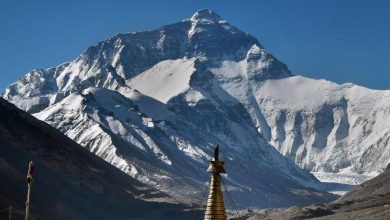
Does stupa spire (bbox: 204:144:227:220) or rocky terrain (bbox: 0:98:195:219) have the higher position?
rocky terrain (bbox: 0:98:195:219)

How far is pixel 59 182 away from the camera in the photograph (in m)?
164

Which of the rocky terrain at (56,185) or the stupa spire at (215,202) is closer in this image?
the stupa spire at (215,202)

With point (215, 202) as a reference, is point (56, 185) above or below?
above

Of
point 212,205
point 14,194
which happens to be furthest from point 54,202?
point 212,205

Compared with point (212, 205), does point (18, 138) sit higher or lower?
higher

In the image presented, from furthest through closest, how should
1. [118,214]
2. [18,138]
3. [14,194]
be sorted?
1. [18,138]
2. [118,214]
3. [14,194]

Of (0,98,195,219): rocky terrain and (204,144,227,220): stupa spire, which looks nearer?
(204,144,227,220): stupa spire

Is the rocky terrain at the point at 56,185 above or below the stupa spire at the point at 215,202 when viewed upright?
above

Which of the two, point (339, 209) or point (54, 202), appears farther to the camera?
point (339, 209)

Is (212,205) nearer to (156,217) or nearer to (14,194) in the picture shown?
(14,194)

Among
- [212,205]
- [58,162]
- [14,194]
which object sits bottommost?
[212,205]

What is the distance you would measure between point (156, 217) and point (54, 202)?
41730 millimetres

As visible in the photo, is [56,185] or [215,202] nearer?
[215,202]

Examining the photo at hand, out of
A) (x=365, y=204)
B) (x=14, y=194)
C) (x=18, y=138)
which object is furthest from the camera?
(x=18, y=138)
